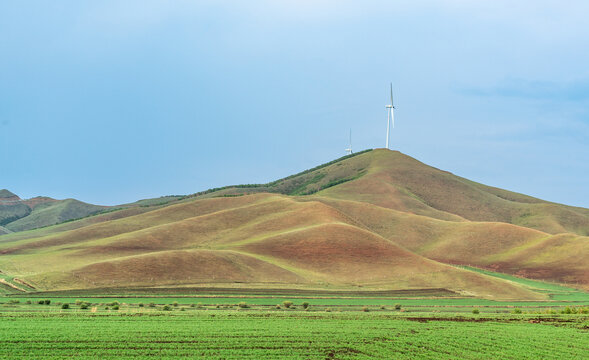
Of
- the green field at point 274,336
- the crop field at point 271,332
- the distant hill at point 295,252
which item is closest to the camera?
the green field at point 274,336

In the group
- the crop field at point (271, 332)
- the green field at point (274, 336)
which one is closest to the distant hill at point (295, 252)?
the crop field at point (271, 332)

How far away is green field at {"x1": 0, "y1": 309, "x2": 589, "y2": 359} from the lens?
38.4m

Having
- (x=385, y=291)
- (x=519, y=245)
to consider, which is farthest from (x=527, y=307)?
(x=519, y=245)

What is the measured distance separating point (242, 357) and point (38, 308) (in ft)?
106

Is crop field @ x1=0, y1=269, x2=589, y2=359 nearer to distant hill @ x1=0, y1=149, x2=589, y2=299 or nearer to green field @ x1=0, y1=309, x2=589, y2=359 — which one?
green field @ x1=0, y1=309, x2=589, y2=359

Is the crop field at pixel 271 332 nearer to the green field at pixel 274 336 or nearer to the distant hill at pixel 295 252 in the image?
the green field at pixel 274 336

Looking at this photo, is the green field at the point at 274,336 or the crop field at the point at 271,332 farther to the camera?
the crop field at the point at 271,332

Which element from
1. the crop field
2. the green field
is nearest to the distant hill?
the crop field

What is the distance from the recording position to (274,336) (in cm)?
4409

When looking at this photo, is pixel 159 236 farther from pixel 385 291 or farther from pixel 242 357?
pixel 242 357

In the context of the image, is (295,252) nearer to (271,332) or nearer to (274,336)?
(271,332)

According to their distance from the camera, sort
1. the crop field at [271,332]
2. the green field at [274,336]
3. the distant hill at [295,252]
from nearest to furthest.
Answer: the green field at [274,336] < the crop field at [271,332] < the distant hill at [295,252]

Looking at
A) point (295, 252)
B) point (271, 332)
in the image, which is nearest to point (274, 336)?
point (271, 332)

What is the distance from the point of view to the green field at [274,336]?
3844 centimetres
